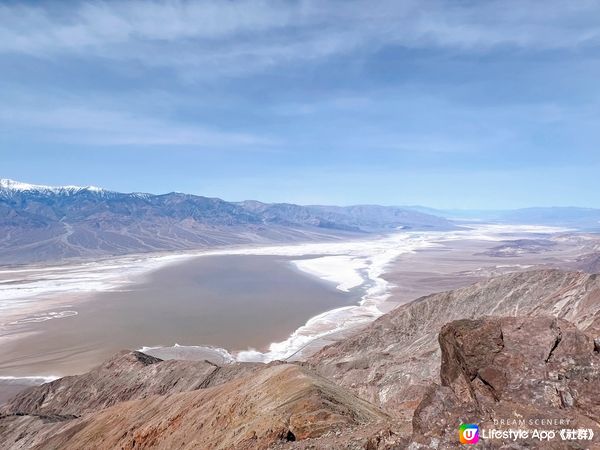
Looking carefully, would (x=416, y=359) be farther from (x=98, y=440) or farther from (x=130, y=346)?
(x=130, y=346)

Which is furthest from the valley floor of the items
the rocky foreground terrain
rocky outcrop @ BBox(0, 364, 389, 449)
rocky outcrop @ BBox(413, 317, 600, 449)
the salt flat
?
rocky outcrop @ BBox(413, 317, 600, 449)

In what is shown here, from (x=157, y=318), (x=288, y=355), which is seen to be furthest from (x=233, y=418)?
(x=157, y=318)

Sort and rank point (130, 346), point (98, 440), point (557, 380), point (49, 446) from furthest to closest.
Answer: point (130, 346)
point (49, 446)
point (98, 440)
point (557, 380)

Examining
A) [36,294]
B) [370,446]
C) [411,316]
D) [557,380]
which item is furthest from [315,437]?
[36,294]

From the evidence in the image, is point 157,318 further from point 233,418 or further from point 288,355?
point 233,418

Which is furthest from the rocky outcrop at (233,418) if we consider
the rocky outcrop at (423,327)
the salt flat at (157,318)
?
the salt flat at (157,318)

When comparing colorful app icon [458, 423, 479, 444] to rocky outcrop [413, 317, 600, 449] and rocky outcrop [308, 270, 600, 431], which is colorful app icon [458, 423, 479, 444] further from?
rocky outcrop [308, 270, 600, 431]
